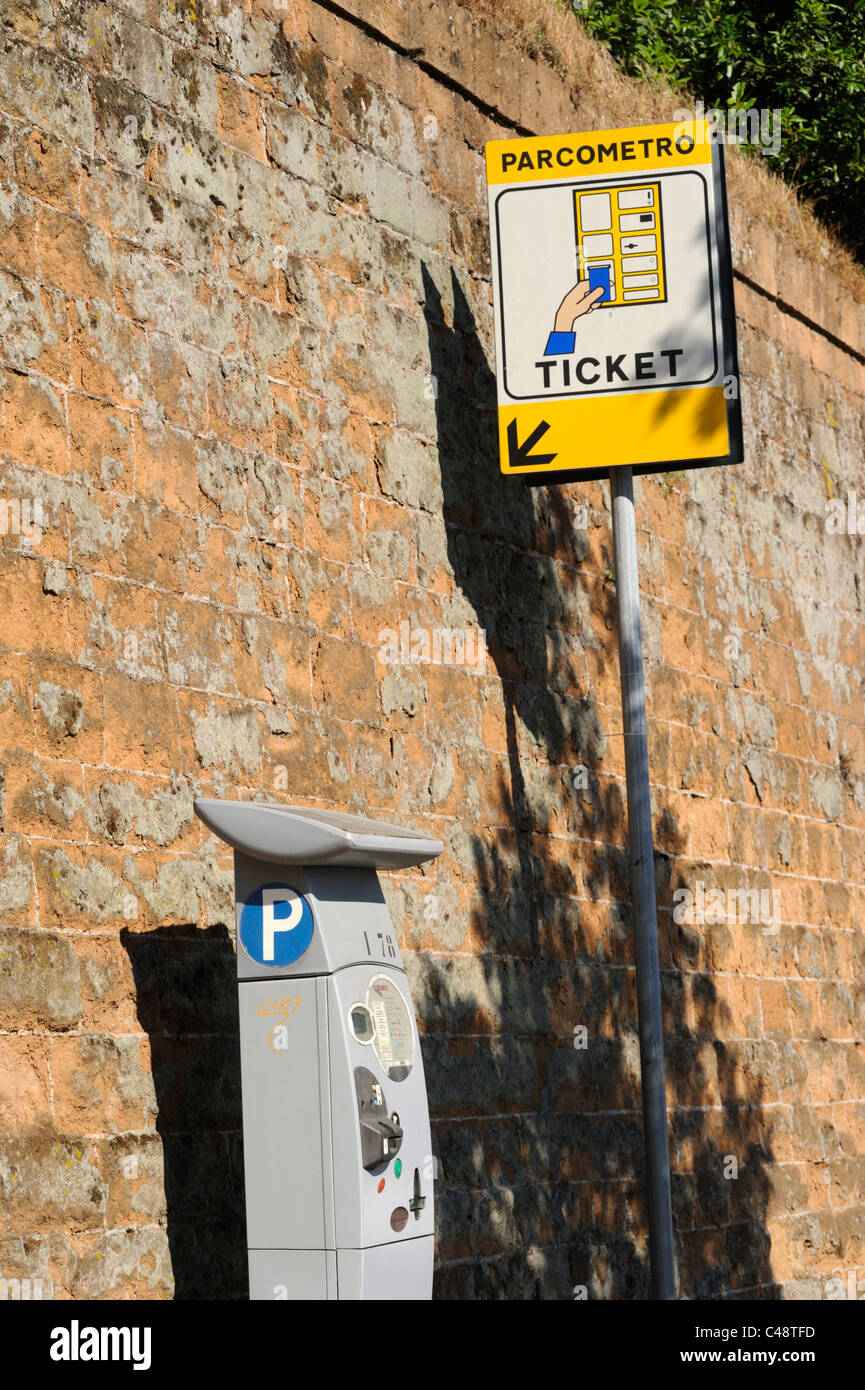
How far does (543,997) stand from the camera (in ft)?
22.1

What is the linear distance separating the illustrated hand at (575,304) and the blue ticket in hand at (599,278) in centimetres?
1

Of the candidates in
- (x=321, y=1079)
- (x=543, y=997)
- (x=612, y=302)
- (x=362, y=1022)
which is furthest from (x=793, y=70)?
(x=321, y=1079)

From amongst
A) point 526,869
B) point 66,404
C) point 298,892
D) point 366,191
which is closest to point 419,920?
point 526,869

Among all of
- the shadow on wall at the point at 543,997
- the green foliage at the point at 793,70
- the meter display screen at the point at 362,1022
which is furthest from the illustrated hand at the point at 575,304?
the green foliage at the point at 793,70

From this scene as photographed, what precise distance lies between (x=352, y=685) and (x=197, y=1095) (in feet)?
5.14

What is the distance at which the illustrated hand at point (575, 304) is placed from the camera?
652 centimetres

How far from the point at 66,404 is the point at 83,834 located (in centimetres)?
120

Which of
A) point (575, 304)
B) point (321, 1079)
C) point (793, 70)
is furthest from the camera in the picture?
point (793, 70)

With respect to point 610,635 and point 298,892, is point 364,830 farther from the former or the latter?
point 610,635

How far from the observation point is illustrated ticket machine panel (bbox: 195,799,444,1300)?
4.23 metres

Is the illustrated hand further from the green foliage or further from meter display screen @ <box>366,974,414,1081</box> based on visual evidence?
the green foliage

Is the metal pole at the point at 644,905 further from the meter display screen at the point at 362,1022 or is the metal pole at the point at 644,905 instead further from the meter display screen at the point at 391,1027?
the meter display screen at the point at 362,1022

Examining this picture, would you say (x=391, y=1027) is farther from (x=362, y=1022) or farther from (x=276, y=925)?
(x=276, y=925)

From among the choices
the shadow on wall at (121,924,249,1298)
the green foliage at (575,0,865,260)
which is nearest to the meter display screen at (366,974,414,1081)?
the shadow on wall at (121,924,249,1298)
